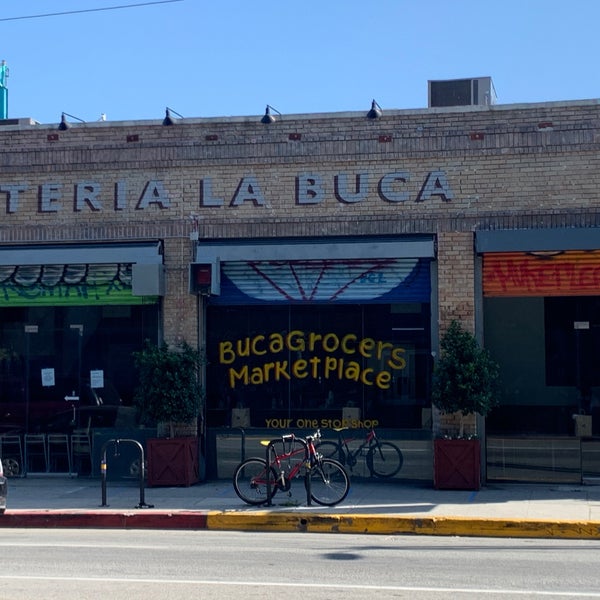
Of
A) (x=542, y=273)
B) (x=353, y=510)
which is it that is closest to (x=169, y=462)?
(x=353, y=510)

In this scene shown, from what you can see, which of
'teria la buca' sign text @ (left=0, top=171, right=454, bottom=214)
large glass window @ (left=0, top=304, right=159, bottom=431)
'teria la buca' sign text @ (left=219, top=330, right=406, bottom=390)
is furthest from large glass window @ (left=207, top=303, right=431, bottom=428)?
'teria la buca' sign text @ (left=0, top=171, right=454, bottom=214)

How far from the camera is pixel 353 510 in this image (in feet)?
43.8

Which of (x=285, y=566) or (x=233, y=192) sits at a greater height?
(x=233, y=192)

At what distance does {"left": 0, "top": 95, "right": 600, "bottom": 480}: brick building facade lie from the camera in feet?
51.0

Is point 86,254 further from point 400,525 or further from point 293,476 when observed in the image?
point 400,525

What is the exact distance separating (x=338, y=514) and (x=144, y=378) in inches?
178

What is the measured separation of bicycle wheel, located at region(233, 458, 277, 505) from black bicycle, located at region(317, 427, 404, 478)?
215 cm

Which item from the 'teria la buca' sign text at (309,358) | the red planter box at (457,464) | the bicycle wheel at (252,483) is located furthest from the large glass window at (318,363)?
the bicycle wheel at (252,483)

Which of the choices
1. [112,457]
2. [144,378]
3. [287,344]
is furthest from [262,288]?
[112,457]

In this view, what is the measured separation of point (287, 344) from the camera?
16.5 meters

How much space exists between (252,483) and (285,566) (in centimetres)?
397

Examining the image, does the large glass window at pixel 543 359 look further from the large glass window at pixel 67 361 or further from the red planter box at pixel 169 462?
the large glass window at pixel 67 361

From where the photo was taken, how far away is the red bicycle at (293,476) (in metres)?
13.6

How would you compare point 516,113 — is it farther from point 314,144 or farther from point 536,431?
point 536,431
